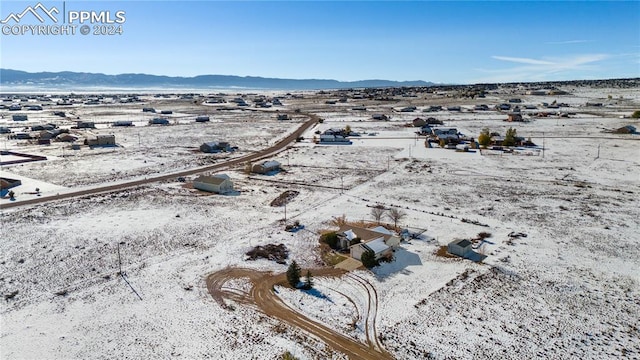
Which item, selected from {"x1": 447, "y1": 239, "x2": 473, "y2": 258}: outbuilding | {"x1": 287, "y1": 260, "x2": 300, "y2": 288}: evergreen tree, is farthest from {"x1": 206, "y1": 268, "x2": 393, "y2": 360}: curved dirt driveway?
{"x1": 447, "y1": 239, "x2": 473, "y2": 258}: outbuilding

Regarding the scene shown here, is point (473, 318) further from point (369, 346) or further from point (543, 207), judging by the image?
point (543, 207)

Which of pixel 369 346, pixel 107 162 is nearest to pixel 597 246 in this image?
pixel 369 346

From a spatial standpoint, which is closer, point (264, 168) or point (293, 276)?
point (293, 276)

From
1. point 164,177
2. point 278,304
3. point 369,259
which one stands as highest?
point 164,177

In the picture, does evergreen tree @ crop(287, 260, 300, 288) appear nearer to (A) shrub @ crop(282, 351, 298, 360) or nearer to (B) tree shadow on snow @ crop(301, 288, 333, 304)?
(B) tree shadow on snow @ crop(301, 288, 333, 304)

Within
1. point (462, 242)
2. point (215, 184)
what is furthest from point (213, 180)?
point (462, 242)

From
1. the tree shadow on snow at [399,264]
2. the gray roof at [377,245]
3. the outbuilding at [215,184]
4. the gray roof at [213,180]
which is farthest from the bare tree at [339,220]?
the gray roof at [213,180]

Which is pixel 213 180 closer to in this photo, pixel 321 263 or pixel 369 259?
pixel 321 263
